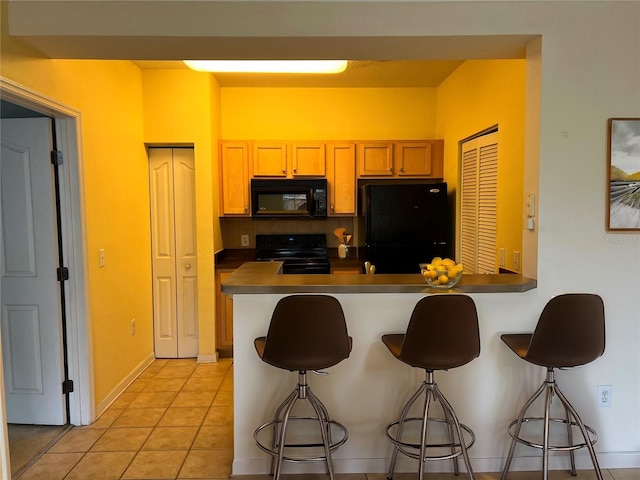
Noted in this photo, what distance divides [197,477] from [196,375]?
4.87 ft

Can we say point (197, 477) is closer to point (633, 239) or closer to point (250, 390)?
point (250, 390)

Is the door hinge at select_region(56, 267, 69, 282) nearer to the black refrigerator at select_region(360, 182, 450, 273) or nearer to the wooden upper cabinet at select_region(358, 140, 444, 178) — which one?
the black refrigerator at select_region(360, 182, 450, 273)

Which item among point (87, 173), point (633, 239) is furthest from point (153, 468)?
point (633, 239)

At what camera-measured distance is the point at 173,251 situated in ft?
13.3

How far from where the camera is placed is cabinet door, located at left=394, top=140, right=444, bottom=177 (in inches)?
167

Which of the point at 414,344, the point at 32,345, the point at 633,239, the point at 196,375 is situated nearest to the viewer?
the point at 414,344

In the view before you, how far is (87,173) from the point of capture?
2.83m

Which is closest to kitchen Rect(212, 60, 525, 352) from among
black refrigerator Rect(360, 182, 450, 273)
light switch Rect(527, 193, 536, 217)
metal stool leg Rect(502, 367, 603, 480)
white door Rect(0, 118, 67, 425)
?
black refrigerator Rect(360, 182, 450, 273)

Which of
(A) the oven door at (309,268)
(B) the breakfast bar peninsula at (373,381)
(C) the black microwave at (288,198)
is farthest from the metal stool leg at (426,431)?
(C) the black microwave at (288,198)

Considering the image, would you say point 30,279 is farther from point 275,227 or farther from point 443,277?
point 443,277

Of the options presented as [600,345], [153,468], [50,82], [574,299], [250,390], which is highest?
[50,82]

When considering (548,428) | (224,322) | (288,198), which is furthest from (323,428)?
(288,198)

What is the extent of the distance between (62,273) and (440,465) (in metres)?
2.55

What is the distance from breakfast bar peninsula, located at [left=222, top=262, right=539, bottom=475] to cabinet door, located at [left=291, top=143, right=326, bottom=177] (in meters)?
2.03
